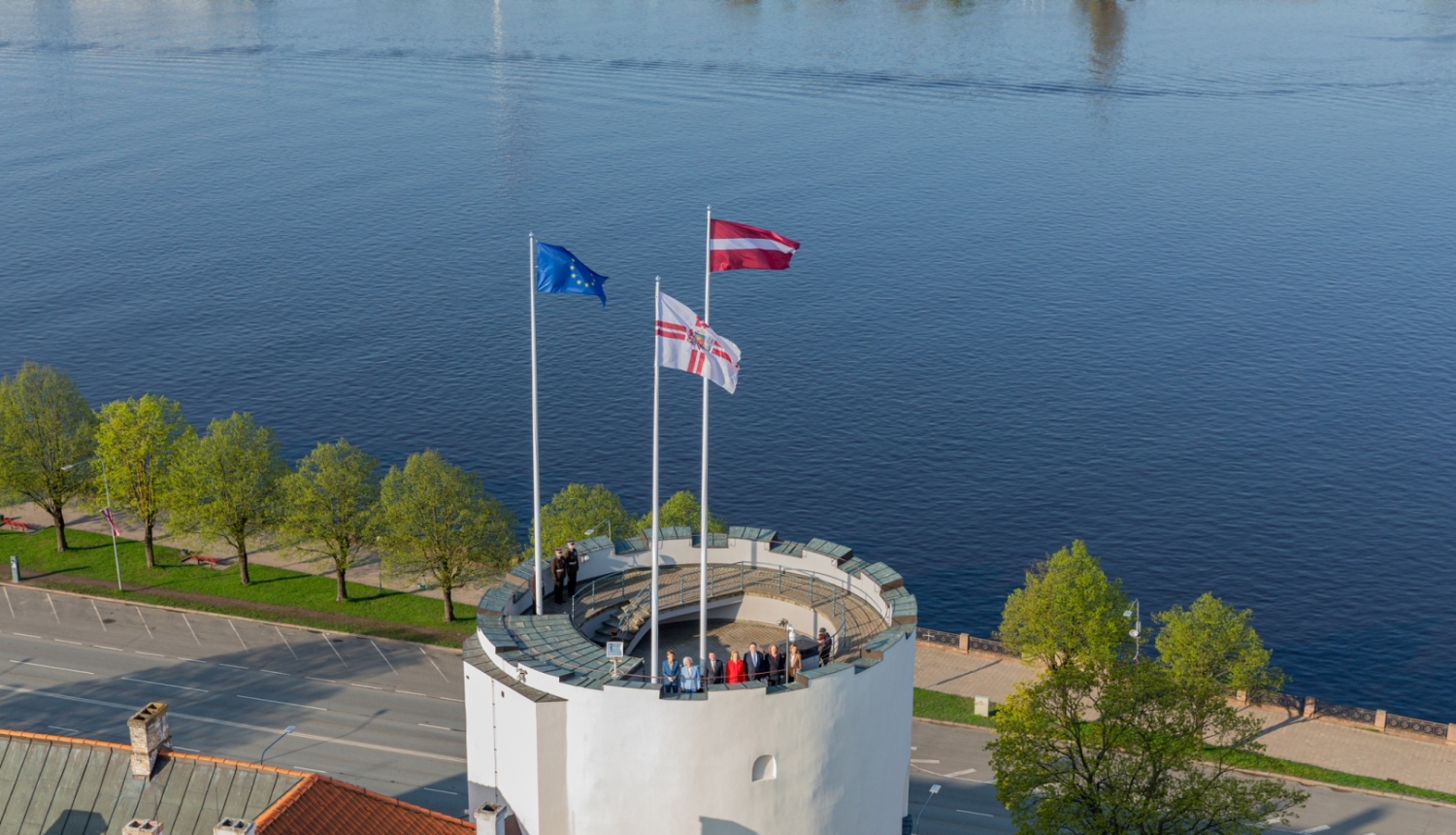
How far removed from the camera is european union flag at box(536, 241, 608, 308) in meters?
43.8

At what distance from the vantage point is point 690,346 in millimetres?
41375

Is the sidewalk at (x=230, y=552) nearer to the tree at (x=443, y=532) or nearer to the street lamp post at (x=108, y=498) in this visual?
the street lamp post at (x=108, y=498)

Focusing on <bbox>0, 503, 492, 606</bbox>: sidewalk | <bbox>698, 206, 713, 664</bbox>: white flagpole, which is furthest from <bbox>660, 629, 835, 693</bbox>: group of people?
<bbox>0, 503, 492, 606</bbox>: sidewalk

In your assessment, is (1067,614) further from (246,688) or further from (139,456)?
(139,456)

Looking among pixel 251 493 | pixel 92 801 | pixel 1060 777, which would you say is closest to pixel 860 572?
pixel 1060 777

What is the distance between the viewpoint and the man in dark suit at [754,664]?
38.4 m

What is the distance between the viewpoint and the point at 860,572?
4350 cm

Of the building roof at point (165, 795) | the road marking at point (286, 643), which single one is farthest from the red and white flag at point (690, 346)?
the road marking at point (286, 643)

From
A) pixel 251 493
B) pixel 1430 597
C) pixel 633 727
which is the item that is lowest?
pixel 1430 597

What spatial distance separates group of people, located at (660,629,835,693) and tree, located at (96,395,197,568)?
220 feet

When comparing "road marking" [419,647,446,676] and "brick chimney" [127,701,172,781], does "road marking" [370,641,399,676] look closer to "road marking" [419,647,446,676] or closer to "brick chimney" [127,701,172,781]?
"road marking" [419,647,446,676]

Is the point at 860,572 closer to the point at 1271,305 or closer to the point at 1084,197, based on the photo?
the point at 1271,305

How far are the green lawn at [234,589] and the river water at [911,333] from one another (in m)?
25.5

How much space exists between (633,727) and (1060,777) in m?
27.9
